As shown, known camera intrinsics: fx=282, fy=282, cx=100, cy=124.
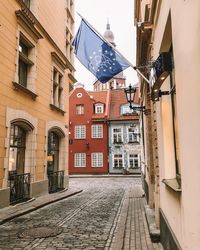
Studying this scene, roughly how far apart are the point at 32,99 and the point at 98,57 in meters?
6.00

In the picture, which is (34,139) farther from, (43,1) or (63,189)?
(43,1)

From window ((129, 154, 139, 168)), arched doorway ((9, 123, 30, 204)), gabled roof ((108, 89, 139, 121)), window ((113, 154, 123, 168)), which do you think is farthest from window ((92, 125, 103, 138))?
arched doorway ((9, 123, 30, 204))

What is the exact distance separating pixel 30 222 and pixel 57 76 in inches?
422

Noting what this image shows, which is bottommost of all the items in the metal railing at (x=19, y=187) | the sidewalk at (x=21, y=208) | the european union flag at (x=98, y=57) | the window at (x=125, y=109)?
the sidewalk at (x=21, y=208)

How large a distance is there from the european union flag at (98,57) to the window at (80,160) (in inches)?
1091

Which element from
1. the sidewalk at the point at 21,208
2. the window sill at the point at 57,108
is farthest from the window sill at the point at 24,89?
the sidewalk at the point at 21,208

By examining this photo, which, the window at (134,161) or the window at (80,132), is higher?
the window at (80,132)

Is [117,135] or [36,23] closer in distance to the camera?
[36,23]

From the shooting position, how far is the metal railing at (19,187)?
11791 millimetres

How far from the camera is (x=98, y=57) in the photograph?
8.45 metres

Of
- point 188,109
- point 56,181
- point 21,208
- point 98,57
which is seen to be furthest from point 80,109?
point 188,109

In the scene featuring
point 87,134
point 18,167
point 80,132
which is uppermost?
point 80,132

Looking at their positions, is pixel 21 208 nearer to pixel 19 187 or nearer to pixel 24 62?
pixel 19 187

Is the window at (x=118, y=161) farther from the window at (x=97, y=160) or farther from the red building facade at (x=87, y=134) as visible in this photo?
the window at (x=97, y=160)
